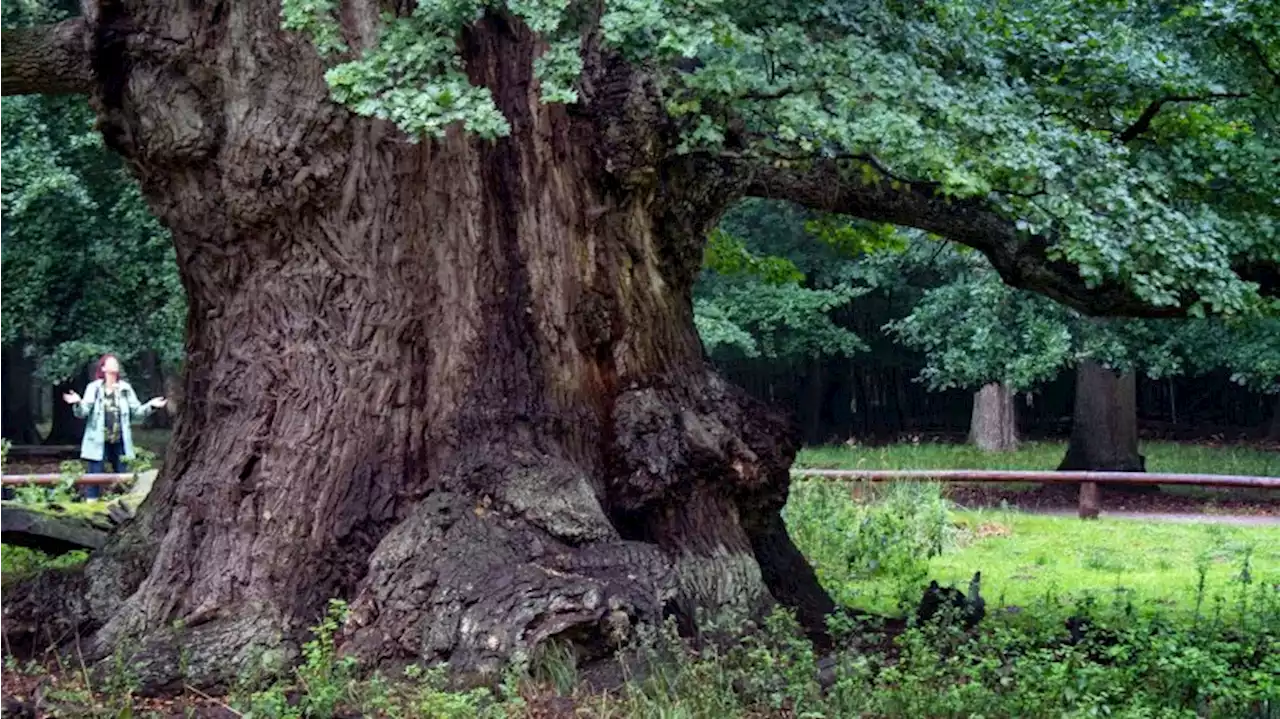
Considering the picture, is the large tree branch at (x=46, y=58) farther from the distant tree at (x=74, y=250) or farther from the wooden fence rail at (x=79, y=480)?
the distant tree at (x=74, y=250)

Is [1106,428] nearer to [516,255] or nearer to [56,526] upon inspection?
[56,526]

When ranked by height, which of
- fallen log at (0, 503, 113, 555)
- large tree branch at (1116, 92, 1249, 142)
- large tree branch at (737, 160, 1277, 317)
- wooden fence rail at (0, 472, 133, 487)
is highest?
large tree branch at (1116, 92, 1249, 142)

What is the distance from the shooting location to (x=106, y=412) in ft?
47.1

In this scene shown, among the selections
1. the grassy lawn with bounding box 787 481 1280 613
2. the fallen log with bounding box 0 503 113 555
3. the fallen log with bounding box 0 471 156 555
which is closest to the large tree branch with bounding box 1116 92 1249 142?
the grassy lawn with bounding box 787 481 1280 613

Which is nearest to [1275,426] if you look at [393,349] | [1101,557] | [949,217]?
[1101,557]

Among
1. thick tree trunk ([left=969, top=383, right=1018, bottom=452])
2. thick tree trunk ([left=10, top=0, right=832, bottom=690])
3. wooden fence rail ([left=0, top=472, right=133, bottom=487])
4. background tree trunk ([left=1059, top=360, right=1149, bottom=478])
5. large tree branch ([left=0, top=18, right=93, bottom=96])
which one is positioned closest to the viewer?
thick tree trunk ([left=10, top=0, right=832, bottom=690])

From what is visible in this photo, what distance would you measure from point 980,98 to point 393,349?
9.52ft

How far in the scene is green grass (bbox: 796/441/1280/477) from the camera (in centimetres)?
2208

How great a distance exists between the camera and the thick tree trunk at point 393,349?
267 inches

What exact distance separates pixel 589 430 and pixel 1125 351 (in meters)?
11.4

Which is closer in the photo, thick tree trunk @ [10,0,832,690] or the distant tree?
thick tree trunk @ [10,0,832,690]

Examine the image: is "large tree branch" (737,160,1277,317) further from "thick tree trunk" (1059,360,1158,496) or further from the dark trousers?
"thick tree trunk" (1059,360,1158,496)

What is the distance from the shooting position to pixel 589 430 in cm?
725

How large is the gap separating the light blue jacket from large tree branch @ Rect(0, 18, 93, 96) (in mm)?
6802
